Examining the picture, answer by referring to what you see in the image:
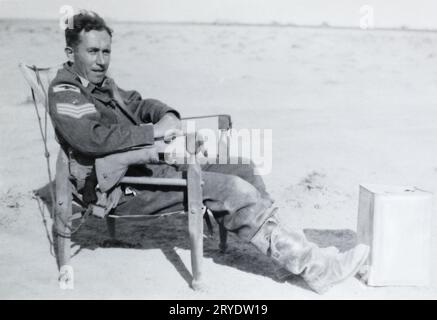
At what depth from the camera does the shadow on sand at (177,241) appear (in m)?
4.13

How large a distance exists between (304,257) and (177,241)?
1.52 metres

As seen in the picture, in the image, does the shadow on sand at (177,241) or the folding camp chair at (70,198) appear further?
the shadow on sand at (177,241)

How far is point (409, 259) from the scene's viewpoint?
3625mm

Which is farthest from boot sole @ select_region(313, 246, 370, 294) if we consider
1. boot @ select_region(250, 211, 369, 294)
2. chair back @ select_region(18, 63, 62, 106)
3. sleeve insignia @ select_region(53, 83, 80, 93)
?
chair back @ select_region(18, 63, 62, 106)

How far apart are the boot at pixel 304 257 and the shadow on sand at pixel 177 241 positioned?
1.15ft

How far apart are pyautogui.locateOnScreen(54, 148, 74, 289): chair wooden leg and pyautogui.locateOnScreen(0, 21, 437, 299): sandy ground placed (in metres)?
0.11

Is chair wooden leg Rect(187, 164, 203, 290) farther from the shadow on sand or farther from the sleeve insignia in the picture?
the sleeve insignia

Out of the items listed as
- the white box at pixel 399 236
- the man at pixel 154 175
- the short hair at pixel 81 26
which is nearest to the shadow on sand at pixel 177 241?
the man at pixel 154 175

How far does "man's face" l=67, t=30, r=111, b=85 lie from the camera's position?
3787 millimetres

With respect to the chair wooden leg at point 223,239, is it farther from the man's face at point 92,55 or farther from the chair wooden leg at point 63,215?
the man's face at point 92,55

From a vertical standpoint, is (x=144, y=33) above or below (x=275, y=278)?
above
